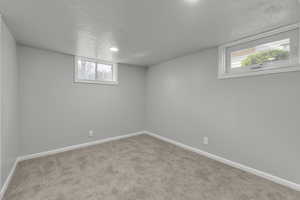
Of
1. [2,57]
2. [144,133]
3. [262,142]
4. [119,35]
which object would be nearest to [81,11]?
[119,35]

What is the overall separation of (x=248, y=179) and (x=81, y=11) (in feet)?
11.0

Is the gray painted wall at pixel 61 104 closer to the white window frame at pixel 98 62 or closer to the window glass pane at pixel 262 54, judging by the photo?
the white window frame at pixel 98 62

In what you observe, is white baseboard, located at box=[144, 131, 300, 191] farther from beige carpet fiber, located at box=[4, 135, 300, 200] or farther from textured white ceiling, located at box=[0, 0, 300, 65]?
textured white ceiling, located at box=[0, 0, 300, 65]

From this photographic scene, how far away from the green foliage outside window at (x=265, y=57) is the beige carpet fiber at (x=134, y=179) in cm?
190

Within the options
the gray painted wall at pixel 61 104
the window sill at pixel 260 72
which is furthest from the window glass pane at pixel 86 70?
the window sill at pixel 260 72

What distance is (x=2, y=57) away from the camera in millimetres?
1583

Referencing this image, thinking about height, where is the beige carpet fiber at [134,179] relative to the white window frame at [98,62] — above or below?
below

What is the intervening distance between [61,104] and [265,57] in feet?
13.6

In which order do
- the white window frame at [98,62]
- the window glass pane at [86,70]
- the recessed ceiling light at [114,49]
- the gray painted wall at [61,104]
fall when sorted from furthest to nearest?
the window glass pane at [86,70], the white window frame at [98,62], the recessed ceiling light at [114,49], the gray painted wall at [61,104]

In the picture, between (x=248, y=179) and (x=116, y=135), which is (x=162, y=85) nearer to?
(x=116, y=135)

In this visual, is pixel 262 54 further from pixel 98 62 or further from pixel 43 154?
pixel 43 154

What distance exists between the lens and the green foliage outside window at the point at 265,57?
187 cm

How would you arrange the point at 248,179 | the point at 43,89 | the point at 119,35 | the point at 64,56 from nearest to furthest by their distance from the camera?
the point at 248,179, the point at 119,35, the point at 43,89, the point at 64,56

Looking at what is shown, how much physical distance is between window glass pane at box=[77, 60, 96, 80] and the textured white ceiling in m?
0.77
